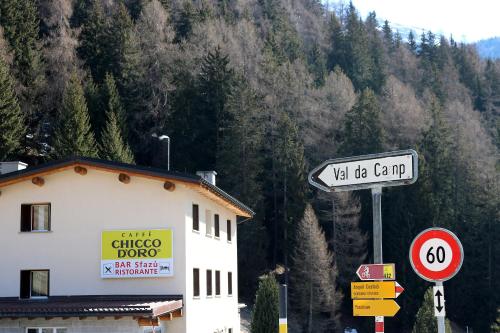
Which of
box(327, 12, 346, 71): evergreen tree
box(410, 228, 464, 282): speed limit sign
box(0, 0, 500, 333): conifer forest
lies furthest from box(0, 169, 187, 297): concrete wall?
box(327, 12, 346, 71): evergreen tree

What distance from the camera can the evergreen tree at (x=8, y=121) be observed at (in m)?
56.4

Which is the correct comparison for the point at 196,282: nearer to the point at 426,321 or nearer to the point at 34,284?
the point at 34,284

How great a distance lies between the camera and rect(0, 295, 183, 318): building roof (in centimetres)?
2381

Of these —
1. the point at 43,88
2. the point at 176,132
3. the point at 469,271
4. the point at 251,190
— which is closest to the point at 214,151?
the point at 176,132

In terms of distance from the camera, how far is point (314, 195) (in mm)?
75000

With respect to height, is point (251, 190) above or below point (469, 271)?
above

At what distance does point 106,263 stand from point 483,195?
190ft

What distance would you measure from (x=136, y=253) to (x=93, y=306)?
11.3 feet

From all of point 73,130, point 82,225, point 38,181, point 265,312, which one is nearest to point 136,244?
point 82,225

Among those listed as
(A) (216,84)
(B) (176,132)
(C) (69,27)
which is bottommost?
(B) (176,132)

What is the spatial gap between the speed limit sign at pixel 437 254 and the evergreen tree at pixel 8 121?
50978mm

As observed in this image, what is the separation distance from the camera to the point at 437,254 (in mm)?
8453

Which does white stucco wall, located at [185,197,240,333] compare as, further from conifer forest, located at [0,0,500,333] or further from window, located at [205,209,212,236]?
conifer forest, located at [0,0,500,333]

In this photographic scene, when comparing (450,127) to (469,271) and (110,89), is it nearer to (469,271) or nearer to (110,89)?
(469,271)
